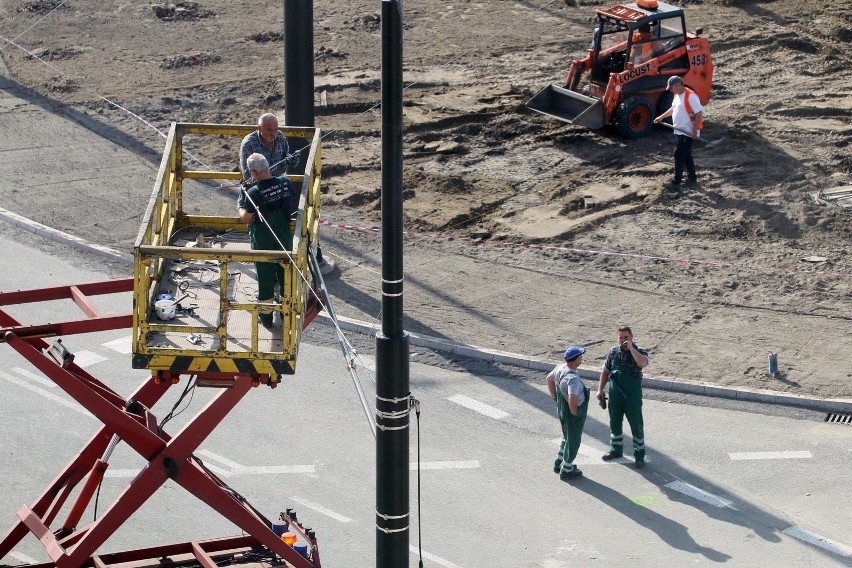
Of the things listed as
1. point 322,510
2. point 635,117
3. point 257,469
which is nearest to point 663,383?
point 322,510

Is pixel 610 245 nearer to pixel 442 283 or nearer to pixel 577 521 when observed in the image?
pixel 442 283

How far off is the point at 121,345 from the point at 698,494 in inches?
282

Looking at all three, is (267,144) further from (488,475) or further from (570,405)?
(488,475)

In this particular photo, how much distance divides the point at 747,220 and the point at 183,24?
15688 millimetres

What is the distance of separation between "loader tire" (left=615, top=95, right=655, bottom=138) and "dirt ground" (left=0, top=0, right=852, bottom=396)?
310 mm

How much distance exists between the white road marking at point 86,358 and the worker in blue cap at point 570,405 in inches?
223

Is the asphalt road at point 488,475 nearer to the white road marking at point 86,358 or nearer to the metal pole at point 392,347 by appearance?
the white road marking at point 86,358

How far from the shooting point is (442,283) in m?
17.5

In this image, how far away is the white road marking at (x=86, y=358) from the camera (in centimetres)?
1528

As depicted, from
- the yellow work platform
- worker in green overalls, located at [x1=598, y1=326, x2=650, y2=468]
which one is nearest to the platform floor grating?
the yellow work platform

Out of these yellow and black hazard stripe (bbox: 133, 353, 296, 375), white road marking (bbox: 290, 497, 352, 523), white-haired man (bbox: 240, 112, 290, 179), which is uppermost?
white-haired man (bbox: 240, 112, 290, 179)

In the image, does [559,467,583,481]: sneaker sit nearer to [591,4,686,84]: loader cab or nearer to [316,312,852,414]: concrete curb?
[316,312,852,414]: concrete curb

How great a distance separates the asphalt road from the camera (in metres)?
11.7

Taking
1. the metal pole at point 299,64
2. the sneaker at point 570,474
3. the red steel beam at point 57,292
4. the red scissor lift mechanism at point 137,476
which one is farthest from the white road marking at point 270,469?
the metal pole at point 299,64
